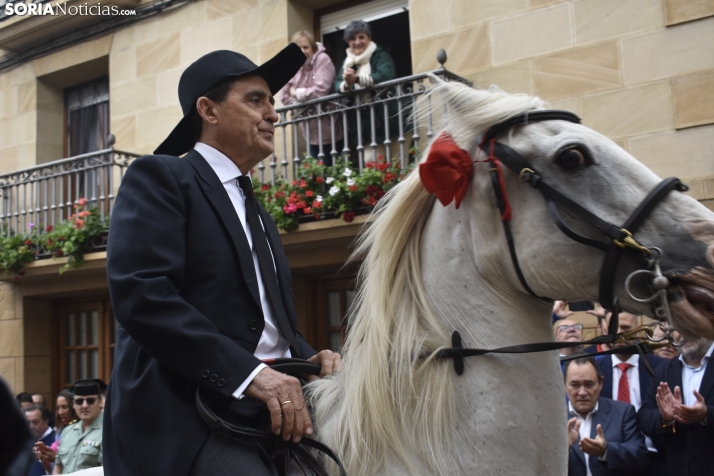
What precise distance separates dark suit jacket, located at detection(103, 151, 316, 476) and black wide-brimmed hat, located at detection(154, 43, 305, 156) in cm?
26

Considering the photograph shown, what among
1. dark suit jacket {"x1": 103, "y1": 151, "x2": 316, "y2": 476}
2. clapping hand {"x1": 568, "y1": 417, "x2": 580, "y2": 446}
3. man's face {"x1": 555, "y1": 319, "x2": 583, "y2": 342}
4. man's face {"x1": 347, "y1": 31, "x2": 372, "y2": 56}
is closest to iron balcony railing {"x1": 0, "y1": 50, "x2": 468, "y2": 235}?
man's face {"x1": 347, "y1": 31, "x2": 372, "y2": 56}

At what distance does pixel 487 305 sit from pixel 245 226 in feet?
2.73

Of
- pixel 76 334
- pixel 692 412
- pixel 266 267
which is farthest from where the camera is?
pixel 76 334

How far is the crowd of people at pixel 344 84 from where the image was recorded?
764 cm

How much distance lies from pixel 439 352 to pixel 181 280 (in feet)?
2.54

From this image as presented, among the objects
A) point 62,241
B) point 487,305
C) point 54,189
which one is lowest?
point 487,305

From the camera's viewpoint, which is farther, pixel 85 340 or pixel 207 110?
pixel 85 340

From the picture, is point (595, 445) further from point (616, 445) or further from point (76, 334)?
point (76, 334)

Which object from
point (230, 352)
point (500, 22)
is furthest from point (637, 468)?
point (500, 22)

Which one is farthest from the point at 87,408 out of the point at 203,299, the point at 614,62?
the point at 614,62

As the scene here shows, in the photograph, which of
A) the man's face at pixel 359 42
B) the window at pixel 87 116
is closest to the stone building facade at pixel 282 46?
the window at pixel 87 116

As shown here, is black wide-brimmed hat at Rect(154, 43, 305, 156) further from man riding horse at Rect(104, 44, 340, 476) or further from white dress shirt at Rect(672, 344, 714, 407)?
white dress shirt at Rect(672, 344, 714, 407)

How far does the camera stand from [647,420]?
15.0 ft

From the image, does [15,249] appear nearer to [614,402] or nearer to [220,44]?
[220,44]
